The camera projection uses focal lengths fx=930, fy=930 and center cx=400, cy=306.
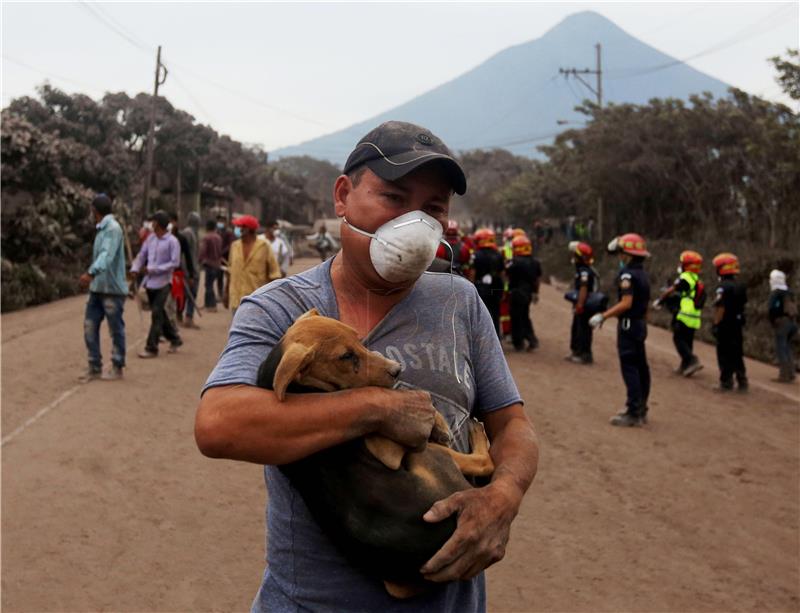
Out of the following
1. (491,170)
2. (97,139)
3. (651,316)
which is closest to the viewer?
(651,316)

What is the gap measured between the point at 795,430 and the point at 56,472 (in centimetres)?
731

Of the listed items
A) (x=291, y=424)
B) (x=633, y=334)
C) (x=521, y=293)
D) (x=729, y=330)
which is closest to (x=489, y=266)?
(x=521, y=293)

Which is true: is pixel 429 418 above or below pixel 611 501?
above

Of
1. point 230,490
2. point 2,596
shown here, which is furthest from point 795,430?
point 2,596

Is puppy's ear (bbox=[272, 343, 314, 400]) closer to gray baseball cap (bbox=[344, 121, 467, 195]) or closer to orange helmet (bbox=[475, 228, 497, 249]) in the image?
gray baseball cap (bbox=[344, 121, 467, 195])

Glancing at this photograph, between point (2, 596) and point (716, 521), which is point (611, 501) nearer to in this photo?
point (716, 521)

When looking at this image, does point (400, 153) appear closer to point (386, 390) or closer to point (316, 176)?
point (386, 390)

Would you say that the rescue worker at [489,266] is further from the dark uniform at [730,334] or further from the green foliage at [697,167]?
the green foliage at [697,167]

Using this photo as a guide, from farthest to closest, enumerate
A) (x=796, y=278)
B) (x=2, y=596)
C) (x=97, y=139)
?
(x=97, y=139)
(x=796, y=278)
(x=2, y=596)

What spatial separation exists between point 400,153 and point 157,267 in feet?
34.1

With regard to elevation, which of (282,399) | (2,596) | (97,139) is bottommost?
(2,596)

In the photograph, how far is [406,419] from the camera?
1.86m

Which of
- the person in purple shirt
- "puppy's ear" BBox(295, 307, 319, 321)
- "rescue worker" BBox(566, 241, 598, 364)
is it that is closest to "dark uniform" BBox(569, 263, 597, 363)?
"rescue worker" BBox(566, 241, 598, 364)

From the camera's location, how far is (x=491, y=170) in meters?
82.8
